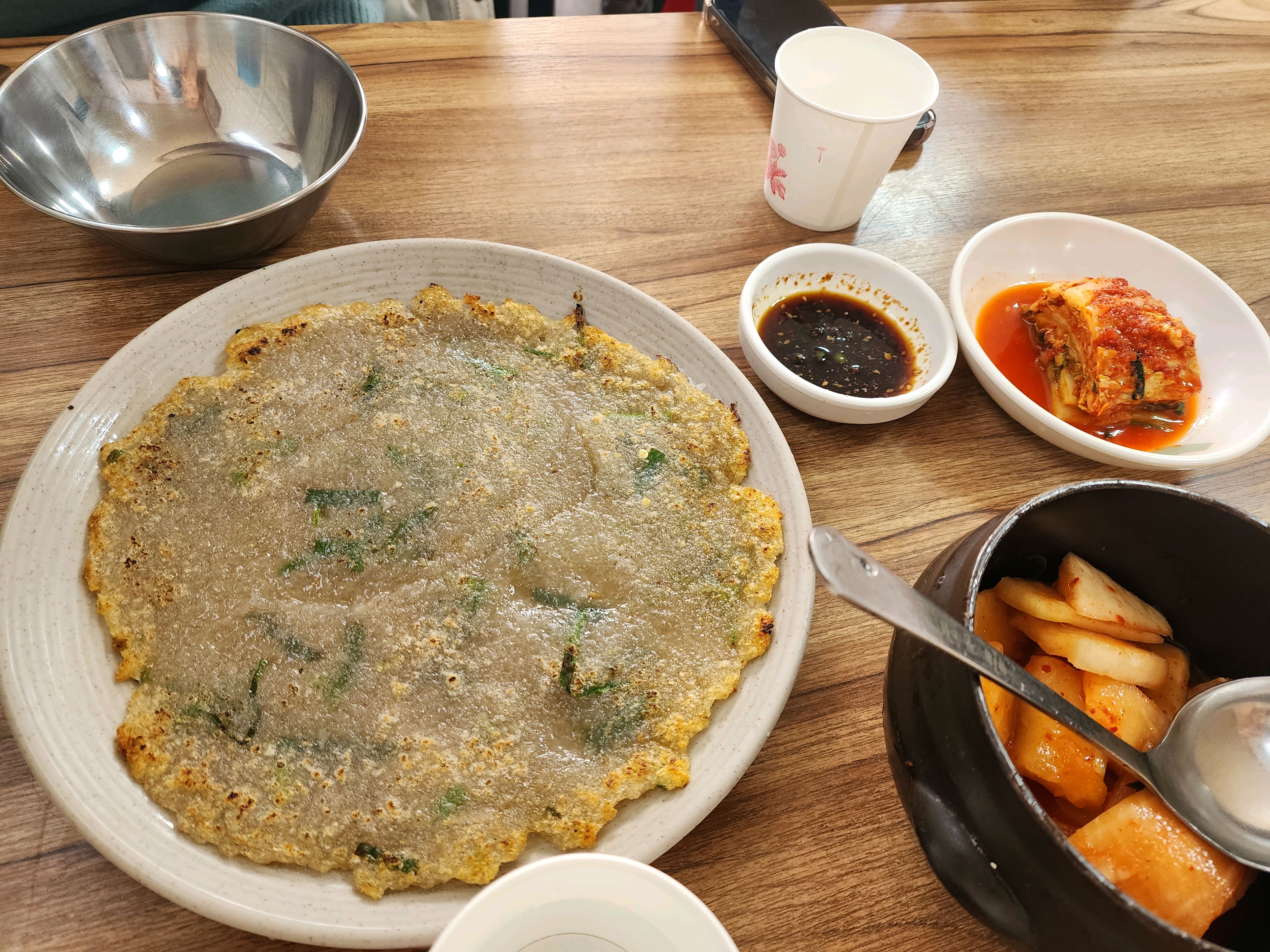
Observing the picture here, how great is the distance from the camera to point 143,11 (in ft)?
7.70

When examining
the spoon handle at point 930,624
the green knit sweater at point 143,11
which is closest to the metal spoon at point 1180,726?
the spoon handle at point 930,624

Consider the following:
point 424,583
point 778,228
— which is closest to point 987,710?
point 424,583

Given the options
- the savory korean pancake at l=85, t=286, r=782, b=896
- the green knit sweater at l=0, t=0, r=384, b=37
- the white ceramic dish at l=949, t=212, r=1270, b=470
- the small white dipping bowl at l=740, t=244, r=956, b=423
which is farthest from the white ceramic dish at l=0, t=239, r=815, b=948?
the green knit sweater at l=0, t=0, r=384, b=37

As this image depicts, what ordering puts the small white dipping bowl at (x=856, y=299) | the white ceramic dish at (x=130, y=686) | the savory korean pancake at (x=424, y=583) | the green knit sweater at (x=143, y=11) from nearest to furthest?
the white ceramic dish at (x=130, y=686)
the savory korean pancake at (x=424, y=583)
the small white dipping bowl at (x=856, y=299)
the green knit sweater at (x=143, y=11)

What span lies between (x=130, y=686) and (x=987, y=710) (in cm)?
120

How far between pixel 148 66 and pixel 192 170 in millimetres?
271

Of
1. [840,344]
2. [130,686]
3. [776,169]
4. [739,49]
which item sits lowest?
[130,686]

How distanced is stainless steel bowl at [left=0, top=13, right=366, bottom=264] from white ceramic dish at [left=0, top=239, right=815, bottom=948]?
250 mm

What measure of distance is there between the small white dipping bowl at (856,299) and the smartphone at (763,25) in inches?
29.6

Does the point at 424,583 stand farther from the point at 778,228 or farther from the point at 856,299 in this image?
the point at 778,228

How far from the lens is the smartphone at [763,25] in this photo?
2381 millimetres

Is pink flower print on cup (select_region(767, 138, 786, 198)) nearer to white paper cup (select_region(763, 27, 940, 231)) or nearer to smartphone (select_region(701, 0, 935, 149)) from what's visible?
white paper cup (select_region(763, 27, 940, 231))

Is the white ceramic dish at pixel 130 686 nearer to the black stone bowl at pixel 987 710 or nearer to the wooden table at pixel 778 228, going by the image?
the wooden table at pixel 778 228

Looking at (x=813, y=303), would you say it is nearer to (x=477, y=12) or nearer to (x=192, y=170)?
(x=192, y=170)
